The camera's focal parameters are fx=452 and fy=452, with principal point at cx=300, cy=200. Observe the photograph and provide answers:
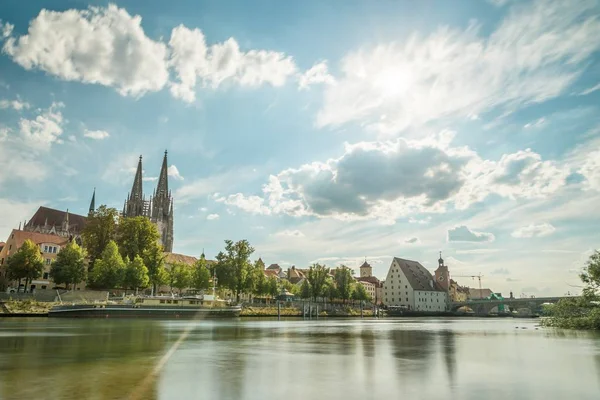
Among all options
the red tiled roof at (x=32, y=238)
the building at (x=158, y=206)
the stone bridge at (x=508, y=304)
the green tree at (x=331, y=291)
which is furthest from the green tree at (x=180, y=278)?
the stone bridge at (x=508, y=304)

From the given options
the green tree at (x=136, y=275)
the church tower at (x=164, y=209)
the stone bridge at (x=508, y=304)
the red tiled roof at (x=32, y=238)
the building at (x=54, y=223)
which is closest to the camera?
the green tree at (x=136, y=275)

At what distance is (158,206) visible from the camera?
7274 inches

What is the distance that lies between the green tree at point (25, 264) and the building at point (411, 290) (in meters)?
124

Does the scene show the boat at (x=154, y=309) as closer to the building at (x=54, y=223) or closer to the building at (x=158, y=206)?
the building at (x=54, y=223)

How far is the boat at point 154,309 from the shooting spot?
7581cm

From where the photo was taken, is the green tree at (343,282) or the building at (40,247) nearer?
the building at (40,247)

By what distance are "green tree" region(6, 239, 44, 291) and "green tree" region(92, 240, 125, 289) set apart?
10.5 metres

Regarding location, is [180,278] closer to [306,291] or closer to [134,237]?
[134,237]

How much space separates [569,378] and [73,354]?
21192 mm

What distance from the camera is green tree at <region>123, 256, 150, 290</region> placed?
90125 millimetres

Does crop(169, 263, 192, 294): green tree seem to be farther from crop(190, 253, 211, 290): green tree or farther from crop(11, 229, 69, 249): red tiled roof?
crop(11, 229, 69, 249): red tiled roof

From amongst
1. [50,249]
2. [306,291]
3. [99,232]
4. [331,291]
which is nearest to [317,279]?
[306,291]

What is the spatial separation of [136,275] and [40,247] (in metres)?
31.5

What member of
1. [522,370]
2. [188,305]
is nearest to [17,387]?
[522,370]
